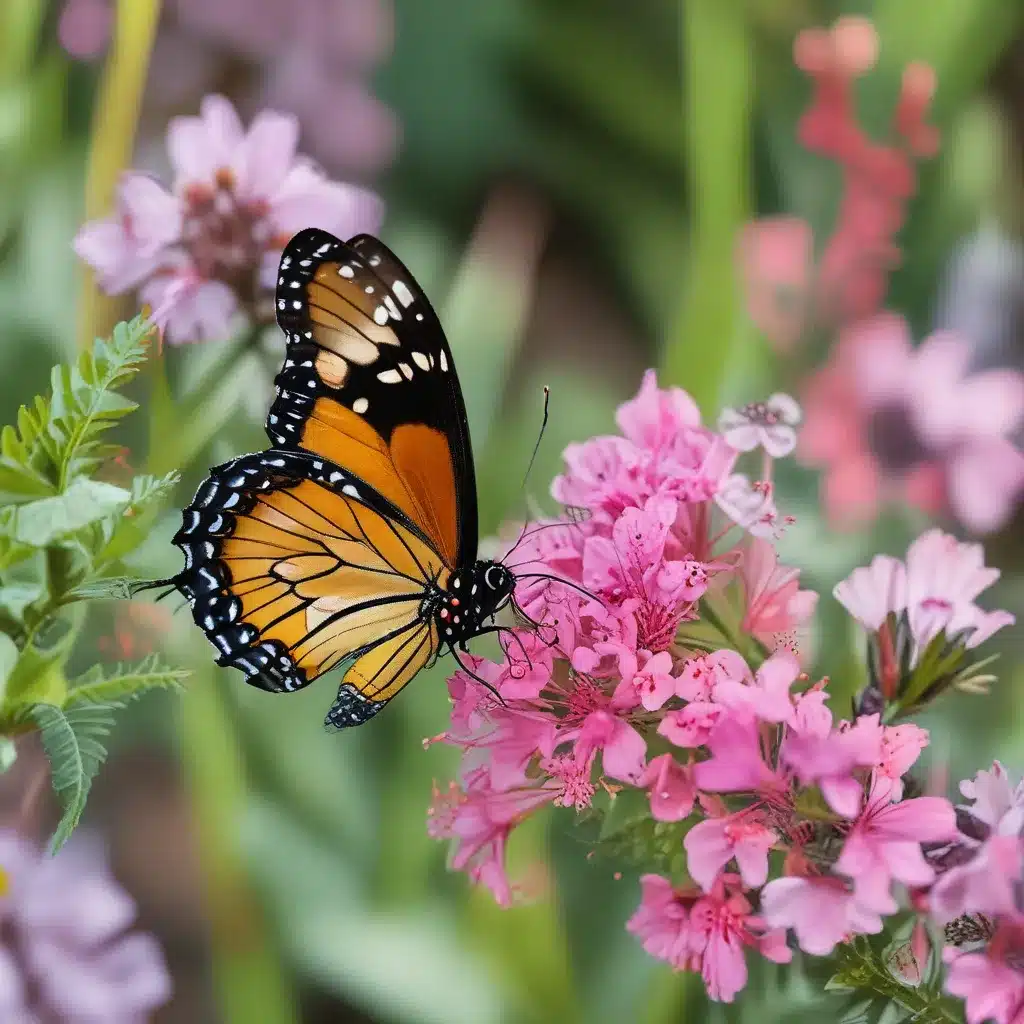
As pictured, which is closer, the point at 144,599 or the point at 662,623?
the point at 662,623

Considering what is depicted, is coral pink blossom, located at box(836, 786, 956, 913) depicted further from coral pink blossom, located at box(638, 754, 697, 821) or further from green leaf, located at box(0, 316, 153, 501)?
green leaf, located at box(0, 316, 153, 501)

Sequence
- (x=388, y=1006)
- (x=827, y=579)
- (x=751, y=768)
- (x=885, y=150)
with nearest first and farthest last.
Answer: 1. (x=751, y=768)
2. (x=827, y=579)
3. (x=388, y=1006)
4. (x=885, y=150)

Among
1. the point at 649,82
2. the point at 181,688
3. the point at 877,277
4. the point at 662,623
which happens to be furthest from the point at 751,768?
the point at 649,82

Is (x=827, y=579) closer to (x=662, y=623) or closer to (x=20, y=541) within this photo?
(x=662, y=623)

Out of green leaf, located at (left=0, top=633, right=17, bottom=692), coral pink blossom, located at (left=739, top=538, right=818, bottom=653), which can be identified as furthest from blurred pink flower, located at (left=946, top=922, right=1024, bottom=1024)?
green leaf, located at (left=0, top=633, right=17, bottom=692)

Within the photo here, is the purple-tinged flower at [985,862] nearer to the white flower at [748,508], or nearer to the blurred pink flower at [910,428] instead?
the white flower at [748,508]

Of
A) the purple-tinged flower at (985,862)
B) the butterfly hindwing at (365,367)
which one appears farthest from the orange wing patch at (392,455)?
the purple-tinged flower at (985,862)
